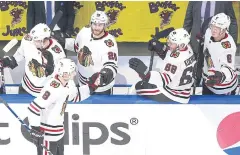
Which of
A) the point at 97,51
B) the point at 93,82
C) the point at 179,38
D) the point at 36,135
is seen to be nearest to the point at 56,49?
the point at 97,51

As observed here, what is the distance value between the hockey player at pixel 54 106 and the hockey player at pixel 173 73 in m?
0.46

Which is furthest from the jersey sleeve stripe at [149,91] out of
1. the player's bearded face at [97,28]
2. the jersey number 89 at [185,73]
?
the player's bearded face at [97,28]

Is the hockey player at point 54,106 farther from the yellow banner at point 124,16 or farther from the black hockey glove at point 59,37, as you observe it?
the yellow banner at point 124,16

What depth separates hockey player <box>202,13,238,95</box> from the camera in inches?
229

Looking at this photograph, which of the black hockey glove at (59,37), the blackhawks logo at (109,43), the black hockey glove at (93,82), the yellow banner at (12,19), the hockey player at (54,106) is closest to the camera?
the hockey player at (54,106)

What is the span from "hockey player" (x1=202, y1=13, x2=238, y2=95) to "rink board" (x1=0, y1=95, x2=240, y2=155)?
0.62 feet

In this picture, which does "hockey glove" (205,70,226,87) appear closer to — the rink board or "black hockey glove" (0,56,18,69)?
the rink board

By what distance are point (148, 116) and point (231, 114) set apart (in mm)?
694

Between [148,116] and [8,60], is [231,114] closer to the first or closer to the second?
[148,116]

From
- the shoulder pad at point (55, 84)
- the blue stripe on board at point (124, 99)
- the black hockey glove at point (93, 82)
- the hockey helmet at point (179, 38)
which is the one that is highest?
the hockey helmet at point (179, 38)

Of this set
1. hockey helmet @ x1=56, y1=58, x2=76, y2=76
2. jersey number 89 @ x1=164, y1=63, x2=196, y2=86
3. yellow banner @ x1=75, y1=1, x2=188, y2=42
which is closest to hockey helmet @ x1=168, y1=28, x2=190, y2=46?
jersey number 89 @ x1=164, y1=63, x2=196, y2=86

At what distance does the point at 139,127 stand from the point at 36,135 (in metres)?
0.94

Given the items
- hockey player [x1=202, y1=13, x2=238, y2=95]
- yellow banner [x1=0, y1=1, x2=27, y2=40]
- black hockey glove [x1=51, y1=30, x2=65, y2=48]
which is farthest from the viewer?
yellow banner [x1=0, y1=1, x2=27, y2=40]

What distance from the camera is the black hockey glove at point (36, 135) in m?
5.27
